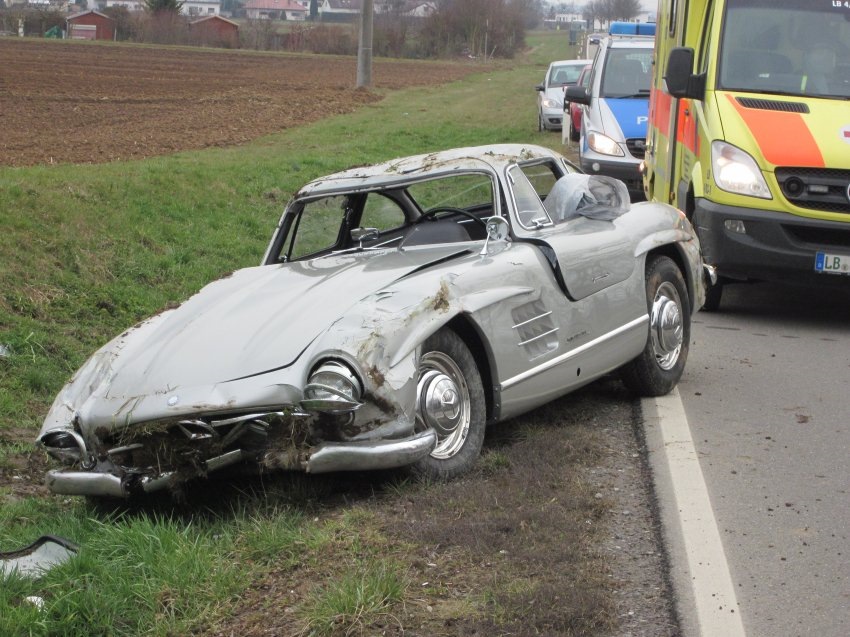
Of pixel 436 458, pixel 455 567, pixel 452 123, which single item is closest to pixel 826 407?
pixel 436 458

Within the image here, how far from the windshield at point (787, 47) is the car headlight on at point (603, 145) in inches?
238

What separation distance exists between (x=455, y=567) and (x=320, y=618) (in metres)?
0.65

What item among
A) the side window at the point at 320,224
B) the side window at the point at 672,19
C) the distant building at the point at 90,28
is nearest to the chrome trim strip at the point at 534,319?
the side window at the point at 320,224

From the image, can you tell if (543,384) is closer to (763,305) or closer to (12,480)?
(12,480)

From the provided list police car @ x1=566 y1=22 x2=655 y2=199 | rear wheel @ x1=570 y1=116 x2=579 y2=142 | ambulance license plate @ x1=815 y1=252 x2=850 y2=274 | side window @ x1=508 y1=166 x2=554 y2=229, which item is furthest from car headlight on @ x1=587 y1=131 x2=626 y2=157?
side window @ x1=508 y1=166 x2=554 y2=229

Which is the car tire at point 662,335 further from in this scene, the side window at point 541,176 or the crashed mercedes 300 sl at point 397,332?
the side window at point 541,176

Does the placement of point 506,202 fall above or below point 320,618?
above

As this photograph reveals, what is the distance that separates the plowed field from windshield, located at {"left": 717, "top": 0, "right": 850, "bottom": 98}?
9623 millimetres

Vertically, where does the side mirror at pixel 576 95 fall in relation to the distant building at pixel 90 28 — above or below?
above

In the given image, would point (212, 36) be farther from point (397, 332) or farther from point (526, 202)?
point (397, 332)

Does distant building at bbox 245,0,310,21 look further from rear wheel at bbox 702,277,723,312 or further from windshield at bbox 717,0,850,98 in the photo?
rear wheel at bbox 702,277,723,312

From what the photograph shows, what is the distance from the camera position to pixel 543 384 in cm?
606

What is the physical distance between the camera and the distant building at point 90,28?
8875 centimetres

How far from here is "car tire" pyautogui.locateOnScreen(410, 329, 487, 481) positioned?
5332 millimetres
